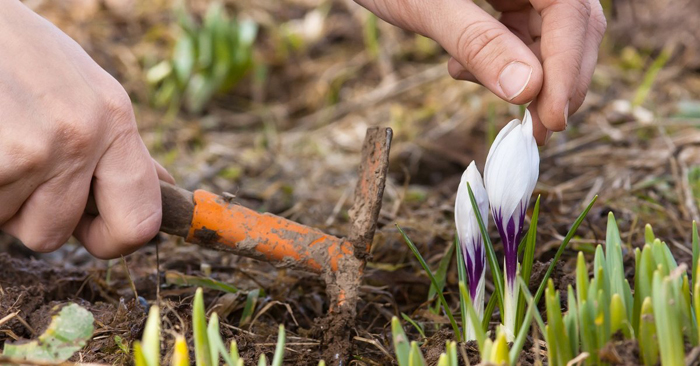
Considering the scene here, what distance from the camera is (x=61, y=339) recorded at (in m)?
1.34

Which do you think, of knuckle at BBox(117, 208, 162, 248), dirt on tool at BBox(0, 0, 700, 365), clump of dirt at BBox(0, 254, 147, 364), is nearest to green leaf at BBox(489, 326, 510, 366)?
dirt on tool at BBox(0, 0, 700, 365)

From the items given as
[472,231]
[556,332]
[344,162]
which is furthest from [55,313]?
[344,162]

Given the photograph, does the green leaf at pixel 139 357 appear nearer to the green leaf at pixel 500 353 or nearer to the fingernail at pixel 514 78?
the green leaf at pixel 500 353

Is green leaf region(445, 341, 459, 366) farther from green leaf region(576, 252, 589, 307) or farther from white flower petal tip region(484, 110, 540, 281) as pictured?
white flower petal tip region(484, 110, 540, 281)

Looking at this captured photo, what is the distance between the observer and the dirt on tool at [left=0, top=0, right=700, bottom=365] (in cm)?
157

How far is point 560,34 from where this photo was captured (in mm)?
1530

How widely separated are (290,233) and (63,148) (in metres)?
0.53

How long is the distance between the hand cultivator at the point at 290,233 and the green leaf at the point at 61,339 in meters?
0.31

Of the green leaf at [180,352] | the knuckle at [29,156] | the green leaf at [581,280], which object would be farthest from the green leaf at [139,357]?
the green leaf at [581,280]

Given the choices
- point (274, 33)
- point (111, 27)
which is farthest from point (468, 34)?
point (111, 27)

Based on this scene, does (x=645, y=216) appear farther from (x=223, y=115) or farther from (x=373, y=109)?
(x=223, y=115)

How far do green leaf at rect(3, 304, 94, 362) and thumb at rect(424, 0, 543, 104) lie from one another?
38.7 inches

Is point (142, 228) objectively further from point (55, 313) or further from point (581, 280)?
point (581, 280)

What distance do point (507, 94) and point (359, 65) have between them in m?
3.57
